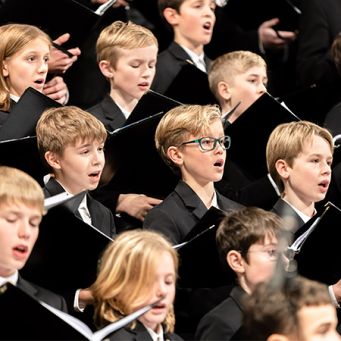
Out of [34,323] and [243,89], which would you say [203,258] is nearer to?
[34,323]

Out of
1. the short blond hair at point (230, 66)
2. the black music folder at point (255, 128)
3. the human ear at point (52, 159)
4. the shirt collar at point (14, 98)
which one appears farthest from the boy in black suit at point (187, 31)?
the human ear at point (52, 159)

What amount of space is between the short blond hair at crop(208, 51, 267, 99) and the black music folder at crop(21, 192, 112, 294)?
1746 mm

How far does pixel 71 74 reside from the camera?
5.66 m

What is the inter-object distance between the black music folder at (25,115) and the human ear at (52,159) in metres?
0.15

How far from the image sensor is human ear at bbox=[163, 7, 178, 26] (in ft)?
19.8

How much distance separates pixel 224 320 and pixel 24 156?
96 centimetres

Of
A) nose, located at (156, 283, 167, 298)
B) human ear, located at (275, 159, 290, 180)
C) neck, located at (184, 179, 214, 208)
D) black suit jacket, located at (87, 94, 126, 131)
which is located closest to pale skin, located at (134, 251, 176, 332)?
nose, located at (156, 283, 167, 298)

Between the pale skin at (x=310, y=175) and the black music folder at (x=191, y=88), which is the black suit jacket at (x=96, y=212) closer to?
the pale skin at (x=310, y=175)

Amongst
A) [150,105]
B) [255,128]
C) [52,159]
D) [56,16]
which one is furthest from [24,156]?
[255,128]

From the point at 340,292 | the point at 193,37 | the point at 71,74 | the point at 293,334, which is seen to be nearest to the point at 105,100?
the point at 71,74

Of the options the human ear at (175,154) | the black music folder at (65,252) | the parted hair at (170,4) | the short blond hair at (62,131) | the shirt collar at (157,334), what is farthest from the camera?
the parted hair at (170,4)

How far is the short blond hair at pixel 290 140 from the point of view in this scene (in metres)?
4.92

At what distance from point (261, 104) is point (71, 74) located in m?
0.97

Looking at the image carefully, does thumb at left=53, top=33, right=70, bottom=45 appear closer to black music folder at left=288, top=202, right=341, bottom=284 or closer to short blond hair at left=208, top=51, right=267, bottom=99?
short blond hair at left=208, top=51, right=267, bottom=99
